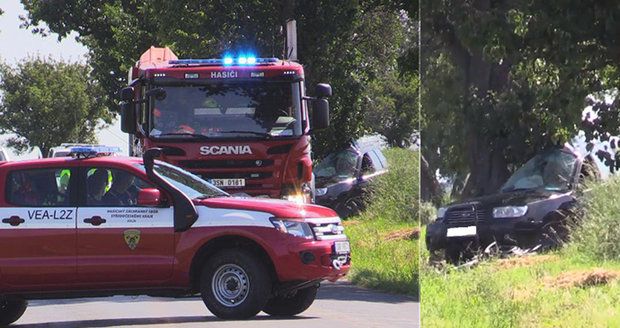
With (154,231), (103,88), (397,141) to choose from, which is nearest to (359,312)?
(103,88)

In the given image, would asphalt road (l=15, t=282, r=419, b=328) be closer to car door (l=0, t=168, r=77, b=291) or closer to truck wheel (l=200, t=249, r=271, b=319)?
truck wheel (l=200, t=249, r=271, b=319)

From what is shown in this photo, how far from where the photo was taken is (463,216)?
244 cm

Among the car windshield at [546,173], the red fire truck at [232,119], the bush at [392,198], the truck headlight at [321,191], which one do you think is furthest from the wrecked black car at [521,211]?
the truck headlight at [321,191]

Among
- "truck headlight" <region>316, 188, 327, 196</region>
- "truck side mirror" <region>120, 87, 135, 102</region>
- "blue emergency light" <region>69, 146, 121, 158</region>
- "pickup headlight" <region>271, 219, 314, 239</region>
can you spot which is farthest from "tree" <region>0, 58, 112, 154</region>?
"truck headlight" <region>316, 188, 327, 196</region>

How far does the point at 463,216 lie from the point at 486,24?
0.35 meters

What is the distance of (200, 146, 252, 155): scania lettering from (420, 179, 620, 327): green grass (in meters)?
7.46

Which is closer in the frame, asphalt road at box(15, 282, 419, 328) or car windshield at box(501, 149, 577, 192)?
car windshield at box(501, 149, 577, 192)

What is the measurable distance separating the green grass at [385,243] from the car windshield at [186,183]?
7.67 ft

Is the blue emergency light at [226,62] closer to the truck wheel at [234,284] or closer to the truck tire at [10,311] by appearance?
the truck tire at [10,311]

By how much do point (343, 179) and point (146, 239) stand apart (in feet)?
22.1

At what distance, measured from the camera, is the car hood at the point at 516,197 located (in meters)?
2.32

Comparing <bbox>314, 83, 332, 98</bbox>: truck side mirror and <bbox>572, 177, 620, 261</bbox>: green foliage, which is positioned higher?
<bbox>314, 83, 332, 98</bbox>: truck side mirror

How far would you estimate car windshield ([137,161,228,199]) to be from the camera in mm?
7189

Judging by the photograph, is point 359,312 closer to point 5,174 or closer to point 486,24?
point 5,174
